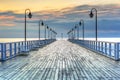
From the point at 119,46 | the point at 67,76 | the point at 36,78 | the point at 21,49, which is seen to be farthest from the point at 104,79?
the point at 21,49

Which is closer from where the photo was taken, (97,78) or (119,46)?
(97,78)

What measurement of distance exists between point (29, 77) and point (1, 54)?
879cm

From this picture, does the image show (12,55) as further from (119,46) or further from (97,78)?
(97,78)

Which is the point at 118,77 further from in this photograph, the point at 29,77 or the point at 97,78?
the point at 29,77

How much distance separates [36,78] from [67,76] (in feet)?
4.81

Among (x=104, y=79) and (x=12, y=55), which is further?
(x=12, y=55)

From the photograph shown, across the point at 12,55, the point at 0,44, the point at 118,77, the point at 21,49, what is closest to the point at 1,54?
the point at 0,44

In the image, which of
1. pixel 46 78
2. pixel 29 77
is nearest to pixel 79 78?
pixel 46 78

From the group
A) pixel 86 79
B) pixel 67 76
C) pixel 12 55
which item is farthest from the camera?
pixel 12 55

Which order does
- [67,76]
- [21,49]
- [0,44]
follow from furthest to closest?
1. [21,49]
2. [0,44]
3. [67,76]

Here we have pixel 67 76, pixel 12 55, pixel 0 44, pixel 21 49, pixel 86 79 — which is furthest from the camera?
pixel 21 49

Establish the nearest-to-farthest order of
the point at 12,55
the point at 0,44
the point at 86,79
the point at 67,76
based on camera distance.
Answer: the point at 86,79
the point at 67,76
the point at 0,44
the point at 12,55

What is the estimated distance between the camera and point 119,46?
21594 mm

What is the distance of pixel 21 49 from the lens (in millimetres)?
29219
